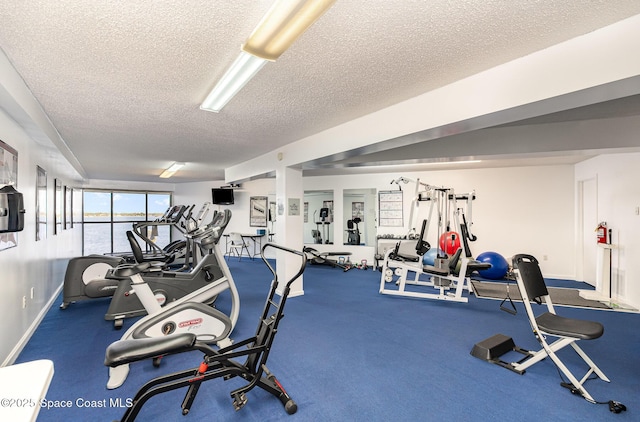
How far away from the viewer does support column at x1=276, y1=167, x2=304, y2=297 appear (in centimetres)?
494

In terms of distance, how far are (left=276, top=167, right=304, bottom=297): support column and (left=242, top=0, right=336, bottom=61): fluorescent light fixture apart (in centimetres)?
322

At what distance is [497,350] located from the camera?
9.07ft

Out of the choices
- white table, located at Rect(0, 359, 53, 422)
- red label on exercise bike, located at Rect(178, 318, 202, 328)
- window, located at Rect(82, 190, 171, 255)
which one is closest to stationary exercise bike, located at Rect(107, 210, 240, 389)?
red label on exercise bike, located at Rect(178, 318, 202, 328)

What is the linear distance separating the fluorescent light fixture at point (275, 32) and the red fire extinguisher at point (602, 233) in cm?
581

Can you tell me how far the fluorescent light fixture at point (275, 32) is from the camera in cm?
142

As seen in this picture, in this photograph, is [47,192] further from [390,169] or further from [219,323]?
[390,169]

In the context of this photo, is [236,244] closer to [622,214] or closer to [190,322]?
[190,322]

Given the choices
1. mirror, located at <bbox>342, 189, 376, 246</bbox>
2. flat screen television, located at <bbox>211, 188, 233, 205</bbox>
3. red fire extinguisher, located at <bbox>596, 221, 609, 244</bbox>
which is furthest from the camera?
flat screen television, located at <bbox>211, 188, 233, 205</bbox>

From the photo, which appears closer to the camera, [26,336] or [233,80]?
[233,80]

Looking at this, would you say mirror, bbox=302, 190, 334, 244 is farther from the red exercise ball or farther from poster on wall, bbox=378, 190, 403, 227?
the red exercise ball

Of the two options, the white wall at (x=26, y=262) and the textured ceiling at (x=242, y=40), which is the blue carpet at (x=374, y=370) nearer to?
the white wall at (x=26, y=262)

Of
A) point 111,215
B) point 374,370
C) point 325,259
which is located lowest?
point 374,370

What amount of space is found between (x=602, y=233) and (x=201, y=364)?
6.14m

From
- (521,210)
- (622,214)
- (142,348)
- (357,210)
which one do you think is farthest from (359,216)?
(142,348)
